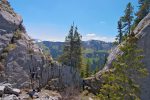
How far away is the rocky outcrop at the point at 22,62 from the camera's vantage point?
51.1 meters

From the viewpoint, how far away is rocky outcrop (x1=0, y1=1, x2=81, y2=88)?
2013 inches

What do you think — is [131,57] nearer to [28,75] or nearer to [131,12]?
[28,75]

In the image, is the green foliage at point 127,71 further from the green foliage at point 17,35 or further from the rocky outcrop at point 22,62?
the green foliage at point 17,35

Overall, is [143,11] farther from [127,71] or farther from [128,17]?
[127,71]

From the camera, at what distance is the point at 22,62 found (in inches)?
2098

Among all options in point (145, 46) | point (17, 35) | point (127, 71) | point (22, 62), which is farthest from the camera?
point (17, 35)

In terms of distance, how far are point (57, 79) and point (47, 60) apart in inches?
164

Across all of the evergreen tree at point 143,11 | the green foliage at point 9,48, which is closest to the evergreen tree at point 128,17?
the evergreen tree at point 143,11

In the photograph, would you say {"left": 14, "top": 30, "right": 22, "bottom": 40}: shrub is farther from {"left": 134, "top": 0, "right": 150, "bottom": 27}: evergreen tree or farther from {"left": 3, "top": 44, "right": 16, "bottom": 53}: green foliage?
{"left": 134, "top": 0, "right": 150, "bottom": 27}: evergreen tree

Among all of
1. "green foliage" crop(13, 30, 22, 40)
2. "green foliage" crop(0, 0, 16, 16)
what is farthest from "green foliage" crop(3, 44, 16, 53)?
"green foliage" crop(0, 0, 16, 16)

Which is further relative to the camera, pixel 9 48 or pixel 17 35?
pixel 17 35

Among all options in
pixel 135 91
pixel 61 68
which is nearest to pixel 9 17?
pixel 61 68

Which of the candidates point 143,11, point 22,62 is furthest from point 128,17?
point 22,62

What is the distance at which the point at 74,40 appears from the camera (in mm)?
82438
